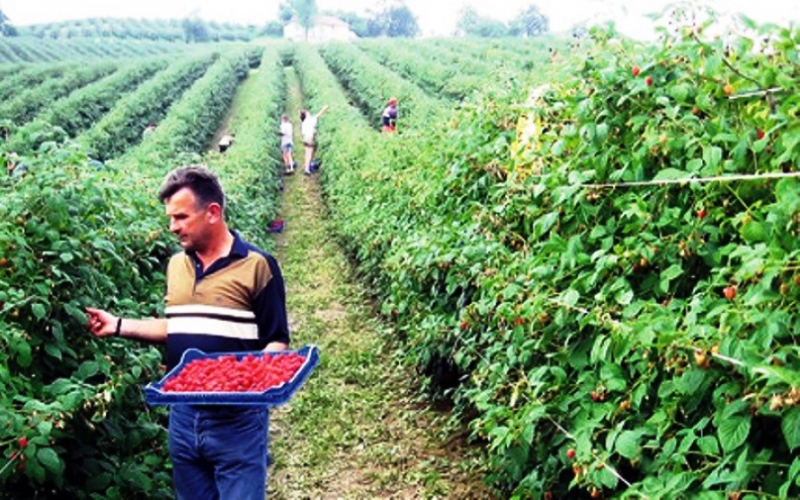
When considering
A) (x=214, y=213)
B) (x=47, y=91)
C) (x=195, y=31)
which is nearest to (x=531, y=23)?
(x=195, y=31)

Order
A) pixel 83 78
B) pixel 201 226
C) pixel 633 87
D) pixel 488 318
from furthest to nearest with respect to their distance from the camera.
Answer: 1. pixel 83 78
2. pixel 488 318
3. pixel 633 87
4. pixel 201 226

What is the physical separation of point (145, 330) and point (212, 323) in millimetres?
342

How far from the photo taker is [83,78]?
3625cm

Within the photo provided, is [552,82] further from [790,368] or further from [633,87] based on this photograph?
[790,368]

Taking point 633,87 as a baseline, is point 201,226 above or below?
below

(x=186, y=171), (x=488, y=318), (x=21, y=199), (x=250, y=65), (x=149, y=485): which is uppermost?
(x=186, y=171)

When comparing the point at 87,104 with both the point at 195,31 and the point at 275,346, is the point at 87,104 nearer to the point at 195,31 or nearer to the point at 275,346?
the point at 275,346

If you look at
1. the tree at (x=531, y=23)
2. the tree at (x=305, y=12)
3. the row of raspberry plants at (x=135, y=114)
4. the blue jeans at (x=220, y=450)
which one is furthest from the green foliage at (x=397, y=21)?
the blue jeans at (x=220, y=450)

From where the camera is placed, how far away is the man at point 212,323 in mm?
2785

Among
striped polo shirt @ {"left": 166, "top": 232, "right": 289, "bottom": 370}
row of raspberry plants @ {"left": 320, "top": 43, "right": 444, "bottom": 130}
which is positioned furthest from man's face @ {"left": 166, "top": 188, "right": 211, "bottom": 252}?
row of raspberry plants @ {"left": 320, "top": 43, "right": 444, "bottom": 130}

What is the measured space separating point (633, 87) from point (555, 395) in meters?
1.46

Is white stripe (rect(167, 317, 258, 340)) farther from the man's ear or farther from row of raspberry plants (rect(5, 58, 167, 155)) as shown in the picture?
row of raspberry plants (rect(5, 58, 167, 155))

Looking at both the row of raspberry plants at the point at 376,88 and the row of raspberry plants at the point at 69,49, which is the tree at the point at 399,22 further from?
the row of raspberry plants at the point at 376,88

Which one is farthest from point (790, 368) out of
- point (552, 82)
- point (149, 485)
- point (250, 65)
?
point (250, 65)
